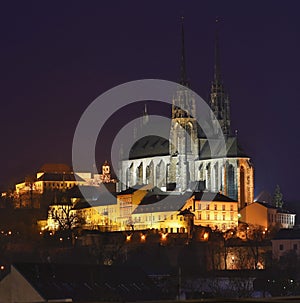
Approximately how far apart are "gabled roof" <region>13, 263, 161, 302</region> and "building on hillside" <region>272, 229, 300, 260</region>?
29.6 m

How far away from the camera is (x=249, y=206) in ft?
444

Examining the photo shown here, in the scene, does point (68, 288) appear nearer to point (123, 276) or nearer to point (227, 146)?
point (123, 276)

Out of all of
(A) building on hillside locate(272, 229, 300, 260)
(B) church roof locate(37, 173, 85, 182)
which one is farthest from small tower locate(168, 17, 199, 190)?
(B) church roof locate(37, 173, 85, 182)

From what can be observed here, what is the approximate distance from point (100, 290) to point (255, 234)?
172 feet

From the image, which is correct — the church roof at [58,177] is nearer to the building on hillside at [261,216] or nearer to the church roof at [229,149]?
the church roof at [229,149]

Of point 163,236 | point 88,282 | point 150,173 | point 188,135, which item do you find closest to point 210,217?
point 163,236

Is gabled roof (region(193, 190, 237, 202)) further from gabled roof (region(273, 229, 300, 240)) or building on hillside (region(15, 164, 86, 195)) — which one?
building on hillside (region(15, 164, 86, 195))

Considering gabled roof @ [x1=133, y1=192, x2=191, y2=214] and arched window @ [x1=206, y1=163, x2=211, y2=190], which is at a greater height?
arched window @ [x1=206, y1=163, x2=211, y2=190]

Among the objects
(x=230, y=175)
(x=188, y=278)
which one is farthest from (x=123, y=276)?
(x=230, y=175)

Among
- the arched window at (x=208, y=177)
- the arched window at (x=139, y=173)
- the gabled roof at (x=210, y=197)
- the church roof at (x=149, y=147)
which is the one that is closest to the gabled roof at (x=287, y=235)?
the gabled roof at (x=210, y=197)

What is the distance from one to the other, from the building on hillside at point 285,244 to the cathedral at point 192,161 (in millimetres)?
26484

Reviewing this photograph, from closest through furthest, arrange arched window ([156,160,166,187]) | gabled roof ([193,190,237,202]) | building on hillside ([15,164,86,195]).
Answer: gabled roof ([193,190,237,202]), arched window ([156,160,166,187]), building on hillside ([15,164,86,195])

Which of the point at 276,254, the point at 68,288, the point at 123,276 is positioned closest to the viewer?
the point at 68,288

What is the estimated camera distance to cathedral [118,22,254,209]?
14025cm
